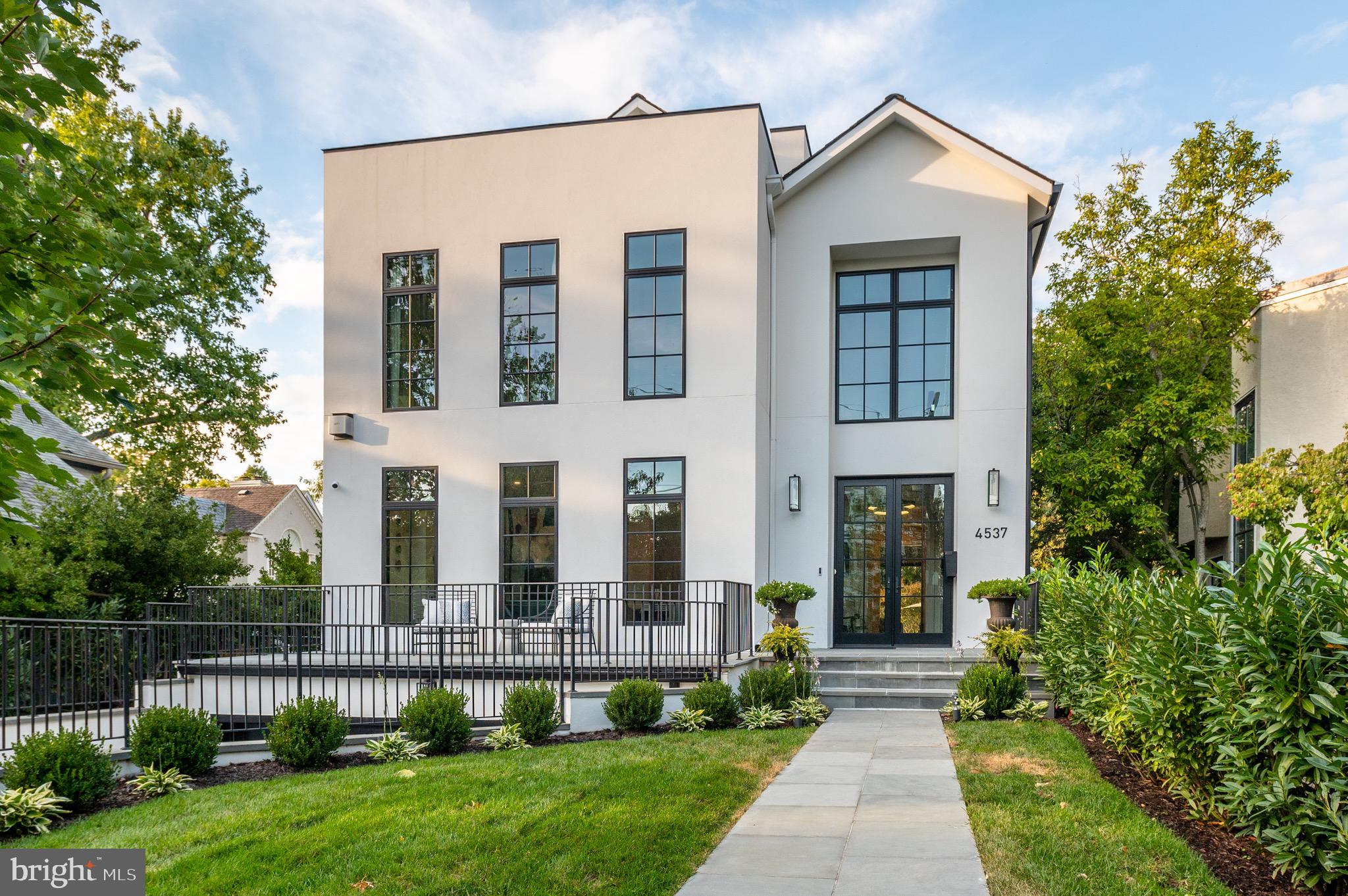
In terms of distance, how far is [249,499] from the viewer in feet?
117

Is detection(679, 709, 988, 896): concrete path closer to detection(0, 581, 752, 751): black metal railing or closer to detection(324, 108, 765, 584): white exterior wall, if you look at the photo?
detection(0, 581, 752, 751): black metal railing

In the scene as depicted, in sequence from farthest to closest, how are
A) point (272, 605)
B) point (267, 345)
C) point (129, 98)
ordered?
point (267, 345), point (129, 98), point (272, 605)

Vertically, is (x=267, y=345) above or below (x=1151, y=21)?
below

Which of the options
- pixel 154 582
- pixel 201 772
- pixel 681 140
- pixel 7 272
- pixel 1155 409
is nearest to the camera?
pixel 7 272

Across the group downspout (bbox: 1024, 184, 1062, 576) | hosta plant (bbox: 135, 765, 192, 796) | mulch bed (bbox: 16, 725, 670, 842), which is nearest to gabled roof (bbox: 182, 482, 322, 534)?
mulch bed (bbox: 16, 725, 670, 842)

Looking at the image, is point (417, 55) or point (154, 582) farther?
point (154, 582)

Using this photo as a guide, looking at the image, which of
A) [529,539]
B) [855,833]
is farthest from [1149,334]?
[855,833]

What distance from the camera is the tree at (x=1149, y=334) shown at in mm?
17328

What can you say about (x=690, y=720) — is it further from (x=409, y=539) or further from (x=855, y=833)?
(x=409, y=539)

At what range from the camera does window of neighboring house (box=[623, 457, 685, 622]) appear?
12.0 m

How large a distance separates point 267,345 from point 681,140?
13577mm

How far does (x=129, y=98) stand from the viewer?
19.8 m

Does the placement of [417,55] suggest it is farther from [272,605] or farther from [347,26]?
[272,605]

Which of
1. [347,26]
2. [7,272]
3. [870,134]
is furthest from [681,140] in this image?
[7,272]
